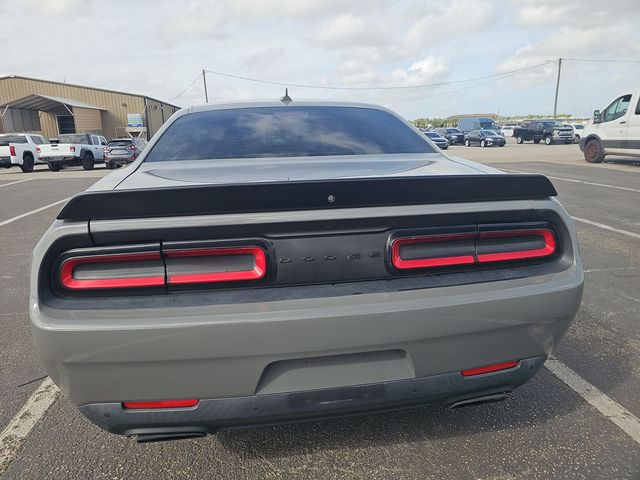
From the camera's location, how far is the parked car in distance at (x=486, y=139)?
3234 cm

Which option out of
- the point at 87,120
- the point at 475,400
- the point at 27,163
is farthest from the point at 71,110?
the point at 475,400

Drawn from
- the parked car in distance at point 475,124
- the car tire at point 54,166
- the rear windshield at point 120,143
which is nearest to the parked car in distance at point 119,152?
the rear windshield at point 120,143

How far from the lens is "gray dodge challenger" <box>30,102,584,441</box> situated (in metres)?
1.45

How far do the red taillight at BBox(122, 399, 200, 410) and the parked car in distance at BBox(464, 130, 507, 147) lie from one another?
113 feet

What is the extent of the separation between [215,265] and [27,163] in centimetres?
2145

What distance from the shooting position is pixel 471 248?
1.69 metres

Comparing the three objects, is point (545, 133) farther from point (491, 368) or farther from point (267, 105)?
point (491, 368)

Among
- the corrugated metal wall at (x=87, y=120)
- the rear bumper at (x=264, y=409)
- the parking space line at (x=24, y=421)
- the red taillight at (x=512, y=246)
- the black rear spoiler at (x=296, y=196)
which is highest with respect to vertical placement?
the corrugated metal wall at (x=87, y=120)

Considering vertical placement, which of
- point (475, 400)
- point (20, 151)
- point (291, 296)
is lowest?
point (475, 400)

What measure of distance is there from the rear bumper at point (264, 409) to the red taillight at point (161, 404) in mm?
13

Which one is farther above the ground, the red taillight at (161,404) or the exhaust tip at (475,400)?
the red taillight at (161,404)

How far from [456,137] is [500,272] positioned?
38510mm

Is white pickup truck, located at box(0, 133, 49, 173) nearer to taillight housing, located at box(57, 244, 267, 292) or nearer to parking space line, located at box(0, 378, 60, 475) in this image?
parking space line, located at box(0, 378, 60, 475)

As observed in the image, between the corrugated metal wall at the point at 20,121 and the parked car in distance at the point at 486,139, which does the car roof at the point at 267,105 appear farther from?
the corrugated metal wall at the point at 20,121
